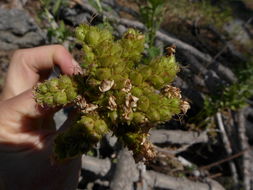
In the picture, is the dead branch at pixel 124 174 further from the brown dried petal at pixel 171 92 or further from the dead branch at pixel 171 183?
the brown dried petal at pixel 171 92

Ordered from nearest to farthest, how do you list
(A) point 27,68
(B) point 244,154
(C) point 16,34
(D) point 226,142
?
(A) point 27,68, (B) point 244,154, (D) point 226,142, (C) point 16,34

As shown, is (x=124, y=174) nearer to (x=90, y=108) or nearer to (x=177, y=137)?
(x=177, y=137)

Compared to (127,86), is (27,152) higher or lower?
lower

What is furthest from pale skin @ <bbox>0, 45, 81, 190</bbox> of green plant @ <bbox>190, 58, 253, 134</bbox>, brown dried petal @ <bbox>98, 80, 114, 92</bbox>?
green plant @ <bbox>190, 58, 253, 134</bbox>

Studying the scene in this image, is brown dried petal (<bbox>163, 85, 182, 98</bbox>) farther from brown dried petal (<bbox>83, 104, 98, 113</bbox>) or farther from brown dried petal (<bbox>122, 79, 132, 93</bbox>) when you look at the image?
brown dried petal (<bbox>83, 104, 98, 113</bbox>)

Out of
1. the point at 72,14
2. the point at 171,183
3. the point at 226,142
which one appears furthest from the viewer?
the point at 72,14

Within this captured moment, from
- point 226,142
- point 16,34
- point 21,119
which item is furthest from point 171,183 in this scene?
point 16,34
